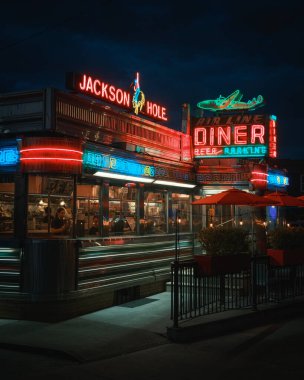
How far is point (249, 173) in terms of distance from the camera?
17.0m

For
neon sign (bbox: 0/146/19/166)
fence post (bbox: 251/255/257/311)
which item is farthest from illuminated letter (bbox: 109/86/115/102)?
fence post (bbox: 251/255/257/311)

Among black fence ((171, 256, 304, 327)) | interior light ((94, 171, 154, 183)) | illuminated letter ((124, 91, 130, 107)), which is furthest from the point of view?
illuminated letter ((124, 91, 130, 107))

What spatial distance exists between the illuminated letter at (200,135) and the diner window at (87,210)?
5805 mm

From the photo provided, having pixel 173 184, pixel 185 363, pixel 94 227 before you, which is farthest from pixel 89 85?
pixel 185 363

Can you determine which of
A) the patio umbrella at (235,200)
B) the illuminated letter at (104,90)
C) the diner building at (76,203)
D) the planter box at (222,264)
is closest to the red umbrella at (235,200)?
the patio umbrella at (235,200)

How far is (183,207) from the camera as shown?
16.5 metres

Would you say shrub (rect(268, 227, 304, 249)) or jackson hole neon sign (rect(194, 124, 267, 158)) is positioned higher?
jackson hole neon sign (rect(194, 124, 267, 158))

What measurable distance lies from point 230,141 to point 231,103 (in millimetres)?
1726

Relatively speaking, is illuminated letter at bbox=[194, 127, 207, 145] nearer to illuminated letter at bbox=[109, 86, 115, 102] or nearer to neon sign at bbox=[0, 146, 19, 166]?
illuminated letter at bbox=[109, 86, 115, 102]

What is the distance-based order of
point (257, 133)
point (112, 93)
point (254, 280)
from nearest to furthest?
point (254, 280), point (112, 93), point (257, 133)

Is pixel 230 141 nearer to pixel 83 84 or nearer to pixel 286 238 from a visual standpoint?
pixel 286 238

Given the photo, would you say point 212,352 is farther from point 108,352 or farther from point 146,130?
point 146,130

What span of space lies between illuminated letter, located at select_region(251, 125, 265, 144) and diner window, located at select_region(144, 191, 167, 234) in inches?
153

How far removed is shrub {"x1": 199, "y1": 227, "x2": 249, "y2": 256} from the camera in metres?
10.8
